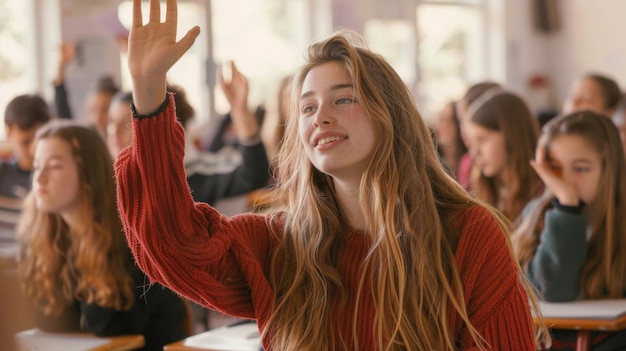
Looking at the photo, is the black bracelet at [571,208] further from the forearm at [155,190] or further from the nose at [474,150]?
the forearm at [155,190]

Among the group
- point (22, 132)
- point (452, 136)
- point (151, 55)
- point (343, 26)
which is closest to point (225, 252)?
point (151, 55)

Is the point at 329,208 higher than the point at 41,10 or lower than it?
lower

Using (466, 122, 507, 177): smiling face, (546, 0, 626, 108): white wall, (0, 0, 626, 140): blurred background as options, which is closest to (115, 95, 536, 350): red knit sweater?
(466, 122, 507, 177): smiling face

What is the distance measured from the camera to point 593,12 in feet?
31.6

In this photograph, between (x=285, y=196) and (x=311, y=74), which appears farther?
(x=285, y=196)

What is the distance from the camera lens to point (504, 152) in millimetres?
3516

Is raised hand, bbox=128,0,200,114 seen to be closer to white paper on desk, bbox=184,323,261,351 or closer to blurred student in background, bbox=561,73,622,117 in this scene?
white paper on desk, bbox=184,323,261,351

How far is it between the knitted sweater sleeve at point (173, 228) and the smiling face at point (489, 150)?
6.12 ft

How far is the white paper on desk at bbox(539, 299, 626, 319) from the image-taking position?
261cm

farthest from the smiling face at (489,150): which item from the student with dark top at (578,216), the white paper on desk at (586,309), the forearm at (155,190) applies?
the forearm at (155,190)

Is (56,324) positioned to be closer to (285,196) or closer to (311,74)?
(285,196)

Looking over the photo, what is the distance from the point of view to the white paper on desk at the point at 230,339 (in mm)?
2406

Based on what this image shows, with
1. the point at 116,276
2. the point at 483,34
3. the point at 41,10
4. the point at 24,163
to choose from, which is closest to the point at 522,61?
the point at 483,34

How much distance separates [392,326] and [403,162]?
1.06 feet
